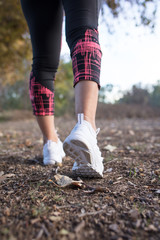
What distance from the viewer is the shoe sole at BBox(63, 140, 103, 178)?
0.88 m

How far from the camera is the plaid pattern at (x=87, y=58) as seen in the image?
3.23ft

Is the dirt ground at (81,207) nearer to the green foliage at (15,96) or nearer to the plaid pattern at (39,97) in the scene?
the plaid pattern at (39,97)

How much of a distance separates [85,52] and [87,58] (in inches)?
1.2

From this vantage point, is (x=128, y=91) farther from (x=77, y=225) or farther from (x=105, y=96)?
(x=77, y=225)

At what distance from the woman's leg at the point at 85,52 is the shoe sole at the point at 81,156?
14 centimetres

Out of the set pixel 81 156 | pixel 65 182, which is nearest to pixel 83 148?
pixel 81 156

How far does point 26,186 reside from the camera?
976 millimetres

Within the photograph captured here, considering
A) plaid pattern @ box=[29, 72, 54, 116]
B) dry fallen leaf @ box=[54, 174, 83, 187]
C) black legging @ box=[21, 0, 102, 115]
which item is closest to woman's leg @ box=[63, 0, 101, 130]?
black legging @ box=[21, 0, 102, 115]

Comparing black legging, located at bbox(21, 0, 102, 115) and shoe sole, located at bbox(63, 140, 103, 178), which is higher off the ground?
black legging, located at bbox(21, 0, 102, 115)

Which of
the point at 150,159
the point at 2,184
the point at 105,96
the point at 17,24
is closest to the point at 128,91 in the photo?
the point at 105,96

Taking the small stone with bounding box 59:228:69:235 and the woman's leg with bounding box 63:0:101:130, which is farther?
the woman's leg with bounding box 63:0:101:130

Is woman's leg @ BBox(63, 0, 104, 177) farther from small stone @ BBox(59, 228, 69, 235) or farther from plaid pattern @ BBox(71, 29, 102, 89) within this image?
small stone @ BBox(59, 228, 69, 235)

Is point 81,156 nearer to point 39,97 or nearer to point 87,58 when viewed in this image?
point 87,58

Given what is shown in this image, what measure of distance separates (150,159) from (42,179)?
87 cm
